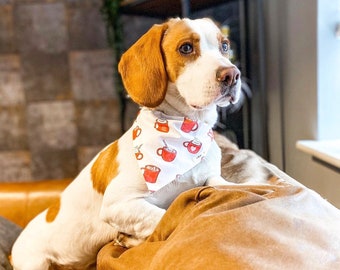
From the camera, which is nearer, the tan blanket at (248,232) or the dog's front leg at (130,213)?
the tan blanket at (248,232)

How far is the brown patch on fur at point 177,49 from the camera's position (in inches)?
40.6

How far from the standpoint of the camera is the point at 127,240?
105 centimetres

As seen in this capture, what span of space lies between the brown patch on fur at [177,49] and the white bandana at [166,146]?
0.11m

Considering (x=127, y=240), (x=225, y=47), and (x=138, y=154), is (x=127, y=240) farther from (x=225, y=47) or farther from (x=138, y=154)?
(x=225, y=47)

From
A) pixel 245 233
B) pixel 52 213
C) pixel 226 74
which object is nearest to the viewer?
pixel 245 233

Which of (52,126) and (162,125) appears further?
(52,126)

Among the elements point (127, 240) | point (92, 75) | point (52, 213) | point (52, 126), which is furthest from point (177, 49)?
point (52, 126)

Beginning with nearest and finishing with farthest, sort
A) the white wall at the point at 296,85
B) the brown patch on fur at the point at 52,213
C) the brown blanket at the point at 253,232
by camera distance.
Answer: the brown blanket at the point at 253,232, the brown patch on fur at the point at 52,213, the white wall at the point at 296,85

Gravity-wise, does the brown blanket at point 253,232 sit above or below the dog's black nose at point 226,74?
below

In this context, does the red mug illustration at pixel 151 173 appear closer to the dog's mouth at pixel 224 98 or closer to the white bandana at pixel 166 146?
the white bandana at pixel 166 146

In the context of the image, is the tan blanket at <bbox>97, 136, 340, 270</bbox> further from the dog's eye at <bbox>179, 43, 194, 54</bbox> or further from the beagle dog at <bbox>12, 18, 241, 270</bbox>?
the dog's eye at <bbox>179, 43, 194, 54</bbox>

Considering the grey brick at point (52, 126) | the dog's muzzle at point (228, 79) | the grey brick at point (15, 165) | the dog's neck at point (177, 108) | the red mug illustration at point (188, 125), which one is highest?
the dog's muzzle at point (228, 79)

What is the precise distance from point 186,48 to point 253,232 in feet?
1.71

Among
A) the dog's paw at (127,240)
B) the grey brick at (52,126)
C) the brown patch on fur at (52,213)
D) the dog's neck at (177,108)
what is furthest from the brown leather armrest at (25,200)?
the dog's neck at (177,108)
